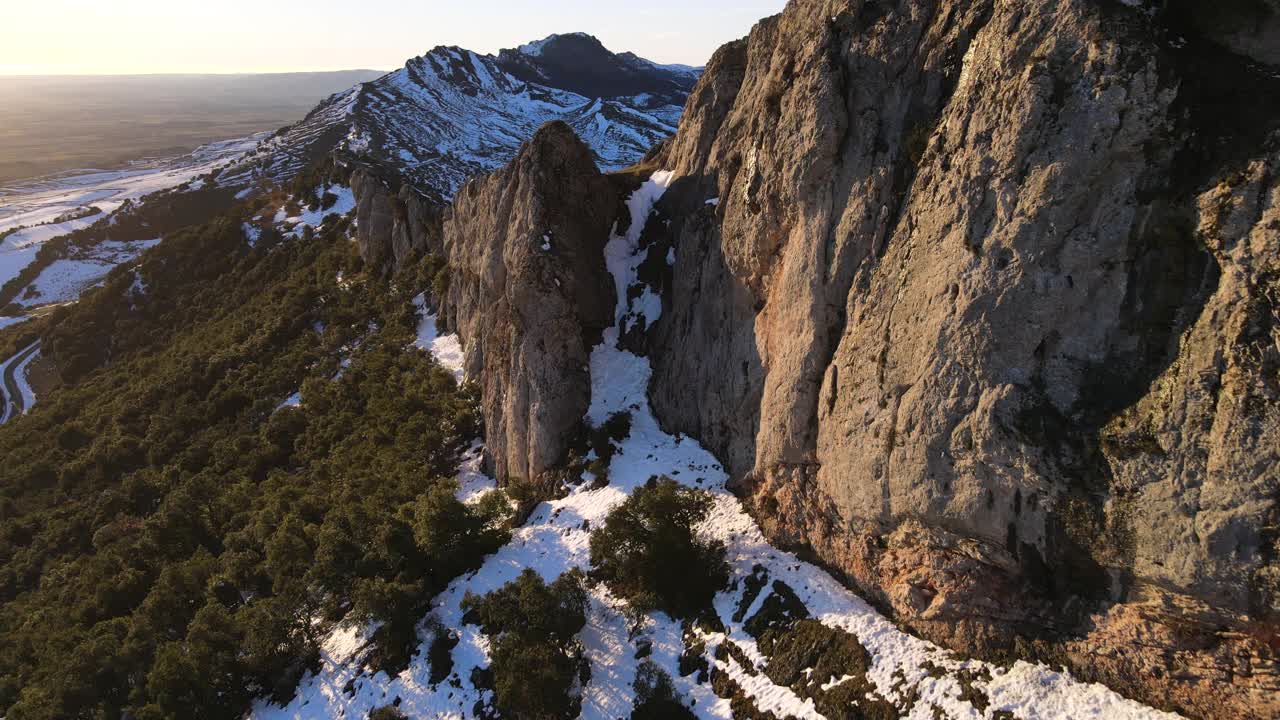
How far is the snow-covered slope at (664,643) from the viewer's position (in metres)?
17.0

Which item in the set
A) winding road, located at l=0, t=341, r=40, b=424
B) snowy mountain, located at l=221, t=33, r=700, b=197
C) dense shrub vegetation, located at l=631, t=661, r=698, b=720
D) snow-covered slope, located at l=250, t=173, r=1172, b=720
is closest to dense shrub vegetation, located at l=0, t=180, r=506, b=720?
snow-covered slope, located at l=250, t=173, r=1172, b=720

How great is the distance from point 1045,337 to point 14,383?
94300mm

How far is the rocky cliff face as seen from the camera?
1346 centimetres

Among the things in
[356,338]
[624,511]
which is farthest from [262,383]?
[624,511]

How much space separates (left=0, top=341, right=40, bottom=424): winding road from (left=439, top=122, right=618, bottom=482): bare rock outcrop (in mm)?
57472

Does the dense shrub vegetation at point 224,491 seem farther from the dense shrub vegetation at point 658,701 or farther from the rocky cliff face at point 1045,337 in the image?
the rocky cliff face at point 1045,337

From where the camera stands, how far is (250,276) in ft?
230

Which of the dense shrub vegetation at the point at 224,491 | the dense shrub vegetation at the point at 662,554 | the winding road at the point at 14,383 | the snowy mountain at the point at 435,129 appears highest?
the snowy mountain at the point at 435,129

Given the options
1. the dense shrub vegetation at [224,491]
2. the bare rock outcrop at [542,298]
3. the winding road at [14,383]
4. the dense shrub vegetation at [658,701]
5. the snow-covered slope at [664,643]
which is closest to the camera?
the snow-covered slope at [664,643]

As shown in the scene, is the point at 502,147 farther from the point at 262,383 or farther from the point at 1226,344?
the point at 1226,344

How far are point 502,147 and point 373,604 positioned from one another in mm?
144347

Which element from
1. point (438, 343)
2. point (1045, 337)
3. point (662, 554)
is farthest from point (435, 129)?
point (1045, 337)

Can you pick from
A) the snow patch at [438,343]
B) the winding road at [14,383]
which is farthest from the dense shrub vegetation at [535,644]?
the winding road at [14,383]

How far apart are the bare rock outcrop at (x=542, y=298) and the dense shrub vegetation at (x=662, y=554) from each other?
898cm
